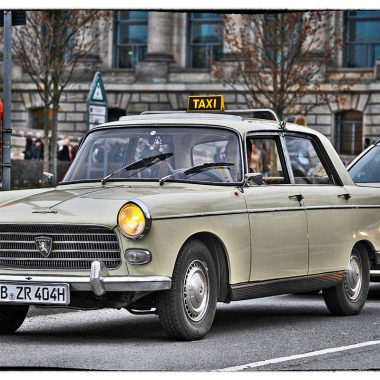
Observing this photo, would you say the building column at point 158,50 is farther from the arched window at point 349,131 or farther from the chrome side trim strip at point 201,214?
the chrome side trim strip at point 201,214

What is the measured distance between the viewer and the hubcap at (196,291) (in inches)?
427

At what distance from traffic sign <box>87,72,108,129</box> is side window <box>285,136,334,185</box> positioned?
7067mm

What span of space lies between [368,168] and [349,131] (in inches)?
1832

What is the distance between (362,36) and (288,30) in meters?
11.1

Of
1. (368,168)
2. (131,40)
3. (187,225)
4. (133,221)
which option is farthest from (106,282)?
(131,40)

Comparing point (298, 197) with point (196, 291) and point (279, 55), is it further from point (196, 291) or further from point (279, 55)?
point (279, 55)

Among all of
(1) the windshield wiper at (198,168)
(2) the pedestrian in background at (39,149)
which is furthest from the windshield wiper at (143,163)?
(2) the pedestrian in background at (39,149)

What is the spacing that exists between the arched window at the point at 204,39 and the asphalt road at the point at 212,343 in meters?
50.3

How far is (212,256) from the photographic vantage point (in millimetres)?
11281

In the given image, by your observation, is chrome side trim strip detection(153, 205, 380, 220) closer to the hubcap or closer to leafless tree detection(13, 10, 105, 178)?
the hubcap

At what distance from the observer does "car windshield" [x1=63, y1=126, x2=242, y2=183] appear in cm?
1188

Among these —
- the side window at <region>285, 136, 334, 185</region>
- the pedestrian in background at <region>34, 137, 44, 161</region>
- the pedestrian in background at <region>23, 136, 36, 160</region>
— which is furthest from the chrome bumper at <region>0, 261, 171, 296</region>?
the pedestrian in background at <region>34, 137, 44, 161</region>

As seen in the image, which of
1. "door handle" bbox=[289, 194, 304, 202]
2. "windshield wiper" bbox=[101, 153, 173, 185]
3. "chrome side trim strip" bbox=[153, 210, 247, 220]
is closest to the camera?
"chrome side trim strip" bbox=[153, 210, 247, 220]

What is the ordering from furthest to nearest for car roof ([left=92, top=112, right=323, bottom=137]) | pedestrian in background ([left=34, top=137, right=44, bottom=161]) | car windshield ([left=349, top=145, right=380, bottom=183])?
pedestrian in background ([left=34, top=137, right=44, bottom=161])
car windshield ([left=349, top=145, right=380, bottom=183])
car roof ([left=92, top=112, right=323, bottom=137])
